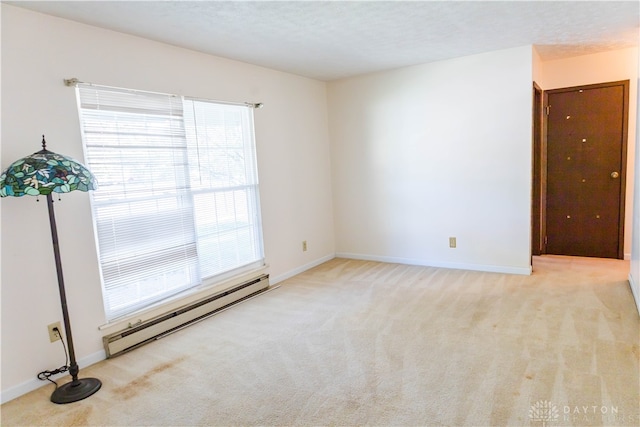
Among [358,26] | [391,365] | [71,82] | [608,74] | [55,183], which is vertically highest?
[358,26]

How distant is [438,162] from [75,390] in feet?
12.8

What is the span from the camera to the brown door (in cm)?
450

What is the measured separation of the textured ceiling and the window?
51 cm

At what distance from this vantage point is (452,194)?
4.55 meters

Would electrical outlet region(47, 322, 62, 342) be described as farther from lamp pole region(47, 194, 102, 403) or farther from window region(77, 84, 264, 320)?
window region(77, 84, 264, 320)

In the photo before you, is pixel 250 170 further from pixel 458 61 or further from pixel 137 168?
pixel 458 61

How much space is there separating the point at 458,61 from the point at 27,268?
4.22 metres

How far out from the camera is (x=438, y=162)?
4.59 metres

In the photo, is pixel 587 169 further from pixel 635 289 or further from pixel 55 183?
pixel 55 183

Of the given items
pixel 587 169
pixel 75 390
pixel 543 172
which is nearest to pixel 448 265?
pixel 543 172

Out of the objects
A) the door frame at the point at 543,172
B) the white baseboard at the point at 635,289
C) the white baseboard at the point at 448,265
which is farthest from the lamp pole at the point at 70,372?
the door frame at the point at 543,172

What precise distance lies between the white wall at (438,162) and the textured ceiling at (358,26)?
397mm

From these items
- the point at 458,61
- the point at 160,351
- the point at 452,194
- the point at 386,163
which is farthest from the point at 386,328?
the point at 458,61

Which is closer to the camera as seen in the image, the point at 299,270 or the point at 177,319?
the point at 177,319
